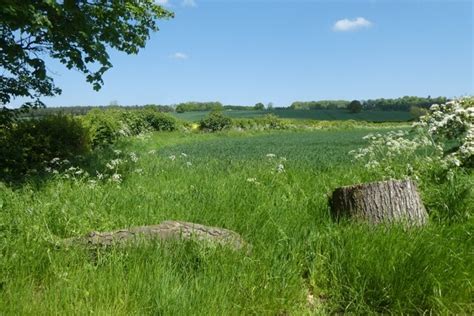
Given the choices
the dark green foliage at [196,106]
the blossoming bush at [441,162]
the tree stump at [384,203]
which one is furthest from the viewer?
the dark green foliage at [196,106]

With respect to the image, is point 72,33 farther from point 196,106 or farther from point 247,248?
point 196,106

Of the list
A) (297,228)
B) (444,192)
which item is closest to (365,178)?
(444,192)

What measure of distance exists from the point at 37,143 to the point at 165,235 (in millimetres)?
10165

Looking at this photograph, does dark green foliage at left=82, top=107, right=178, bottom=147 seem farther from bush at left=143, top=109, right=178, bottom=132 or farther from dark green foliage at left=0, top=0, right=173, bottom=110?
dark green foliage at left=0, top=0, right=173, bottom=110

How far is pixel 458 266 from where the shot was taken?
3.66 metres

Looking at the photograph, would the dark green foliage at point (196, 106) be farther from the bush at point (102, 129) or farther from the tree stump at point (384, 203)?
the tree stump at point (384, 203)

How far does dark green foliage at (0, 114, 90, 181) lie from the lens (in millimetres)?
11164

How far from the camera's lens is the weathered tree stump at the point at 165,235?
3.81 metres

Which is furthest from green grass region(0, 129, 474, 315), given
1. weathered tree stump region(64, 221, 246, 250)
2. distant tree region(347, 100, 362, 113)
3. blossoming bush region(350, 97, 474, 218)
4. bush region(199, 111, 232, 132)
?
distant tree region(347, 100, 362, 113)

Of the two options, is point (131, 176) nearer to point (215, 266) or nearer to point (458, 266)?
point (215, 266)

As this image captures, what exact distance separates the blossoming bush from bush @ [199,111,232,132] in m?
39.7

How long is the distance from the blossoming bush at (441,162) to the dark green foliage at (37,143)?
827cm

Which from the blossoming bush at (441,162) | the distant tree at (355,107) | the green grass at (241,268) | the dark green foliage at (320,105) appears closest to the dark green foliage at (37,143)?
the green grass at (241,268)

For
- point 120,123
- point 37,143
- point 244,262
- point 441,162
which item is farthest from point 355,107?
point 244,262
